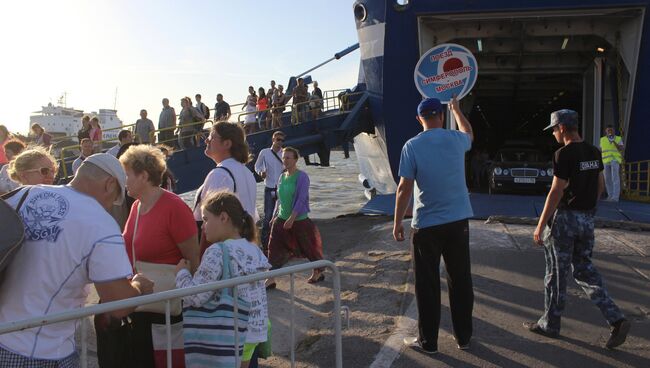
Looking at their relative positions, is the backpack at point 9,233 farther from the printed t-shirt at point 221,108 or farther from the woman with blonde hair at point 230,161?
the printed t-shirt at point 221,108

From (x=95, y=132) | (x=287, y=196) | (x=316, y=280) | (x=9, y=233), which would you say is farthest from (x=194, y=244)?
(x=95, y=132)

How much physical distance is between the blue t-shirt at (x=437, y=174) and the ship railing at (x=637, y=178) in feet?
31.0

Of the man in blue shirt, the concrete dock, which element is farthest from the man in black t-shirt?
the man in blue shirt

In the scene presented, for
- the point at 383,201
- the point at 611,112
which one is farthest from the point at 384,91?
the point at 611,112

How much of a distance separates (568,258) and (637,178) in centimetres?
952

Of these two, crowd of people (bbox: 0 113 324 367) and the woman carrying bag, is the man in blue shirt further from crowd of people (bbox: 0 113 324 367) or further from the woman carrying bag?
the woman carrying bag

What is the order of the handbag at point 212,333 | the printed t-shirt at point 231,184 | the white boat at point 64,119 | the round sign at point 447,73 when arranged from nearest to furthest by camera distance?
1. the handbag at point 212,333
2. the printed t-shirt at point 231,184
3. the round sign at point 447,73
4. the white boat at point 64,119

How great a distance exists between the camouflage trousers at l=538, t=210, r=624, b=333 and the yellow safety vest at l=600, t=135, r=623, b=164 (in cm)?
818

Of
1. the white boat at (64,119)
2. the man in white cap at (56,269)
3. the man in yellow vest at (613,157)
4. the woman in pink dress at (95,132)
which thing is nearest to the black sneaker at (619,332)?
the man in white cap at (56,269)

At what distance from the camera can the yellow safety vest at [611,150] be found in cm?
1188

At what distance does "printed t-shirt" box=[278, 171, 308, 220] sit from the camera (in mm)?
6832

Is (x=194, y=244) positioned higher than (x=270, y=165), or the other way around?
(x=270, y=165)

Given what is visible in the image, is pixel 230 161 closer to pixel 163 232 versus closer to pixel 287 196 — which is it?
pixel 163 232

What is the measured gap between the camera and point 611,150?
11.9m
